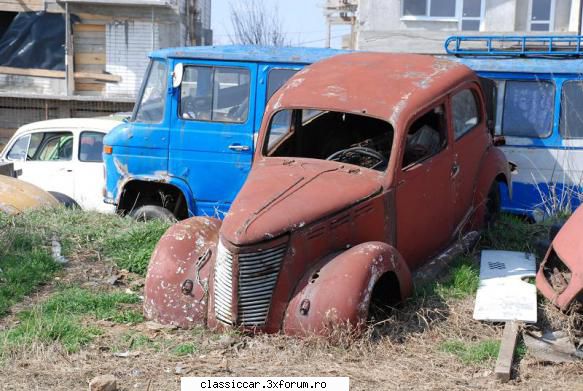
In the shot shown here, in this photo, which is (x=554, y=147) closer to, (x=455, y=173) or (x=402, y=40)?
(x=455, y=173)

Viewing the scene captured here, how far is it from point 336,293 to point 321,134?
2.27 metres

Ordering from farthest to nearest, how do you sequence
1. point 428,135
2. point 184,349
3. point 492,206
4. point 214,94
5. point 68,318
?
point 214,94 < point 492,206 < point 428,135 < point 68,318 < point 184,349

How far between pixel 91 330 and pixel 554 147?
6473 mm

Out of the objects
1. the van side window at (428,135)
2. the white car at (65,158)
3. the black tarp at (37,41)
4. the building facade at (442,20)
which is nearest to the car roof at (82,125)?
the white car at (65,158)

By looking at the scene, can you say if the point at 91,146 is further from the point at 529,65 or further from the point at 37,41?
the point at 37,41

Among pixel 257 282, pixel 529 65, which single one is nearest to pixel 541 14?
pixel 529 65

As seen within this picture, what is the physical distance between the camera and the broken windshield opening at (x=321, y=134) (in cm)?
721

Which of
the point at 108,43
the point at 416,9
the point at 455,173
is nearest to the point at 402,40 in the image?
the point at 416,9

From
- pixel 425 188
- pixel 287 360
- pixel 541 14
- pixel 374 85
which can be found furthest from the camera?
Answer: pixel 541 14

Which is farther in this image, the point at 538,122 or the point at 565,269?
the point at 538,122

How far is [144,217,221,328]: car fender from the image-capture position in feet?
20.0

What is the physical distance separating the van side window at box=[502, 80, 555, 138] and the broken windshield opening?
3.33 metres

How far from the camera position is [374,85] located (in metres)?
7.03

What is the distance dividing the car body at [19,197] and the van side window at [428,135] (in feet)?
15.4
